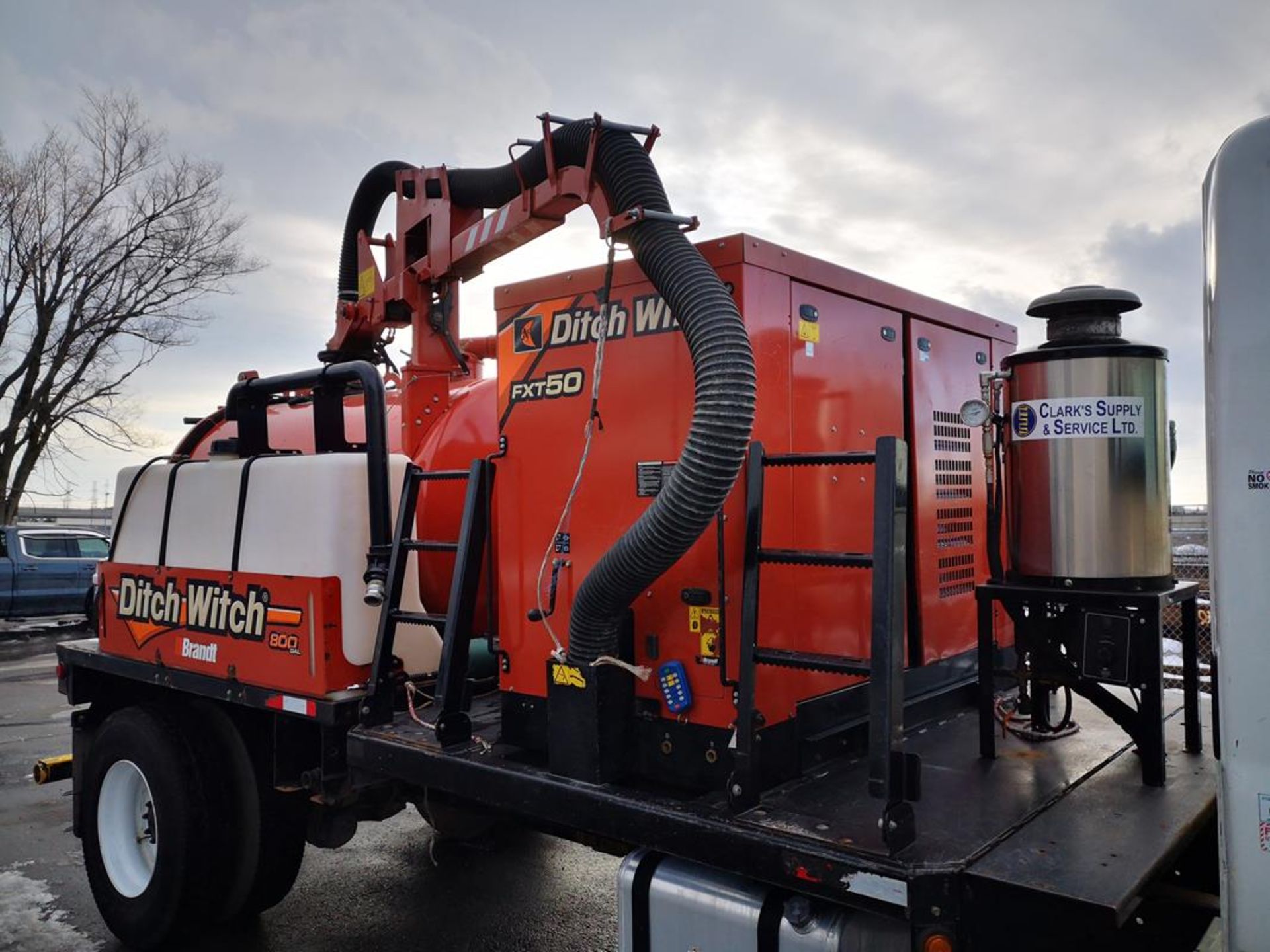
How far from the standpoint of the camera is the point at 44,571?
17750mm

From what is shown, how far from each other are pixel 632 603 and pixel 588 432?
63 centimetres

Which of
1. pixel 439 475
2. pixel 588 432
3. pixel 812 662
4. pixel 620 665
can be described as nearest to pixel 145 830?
pixel 439 475

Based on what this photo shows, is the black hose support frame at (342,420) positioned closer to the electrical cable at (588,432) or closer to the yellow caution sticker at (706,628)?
the electrical cable at (588,432)

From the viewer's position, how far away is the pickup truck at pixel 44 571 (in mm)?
17453

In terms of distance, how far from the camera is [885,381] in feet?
12.9

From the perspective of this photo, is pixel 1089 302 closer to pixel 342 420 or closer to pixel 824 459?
pixel 824 459

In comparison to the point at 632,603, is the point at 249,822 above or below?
below

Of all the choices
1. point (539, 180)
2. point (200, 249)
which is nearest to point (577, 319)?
point (539, 180)

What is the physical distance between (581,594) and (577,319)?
1022 millimetres

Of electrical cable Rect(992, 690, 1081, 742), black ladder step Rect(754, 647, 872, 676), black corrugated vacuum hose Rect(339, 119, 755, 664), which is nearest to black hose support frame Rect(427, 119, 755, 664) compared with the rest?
black corrugated vacuum hose Rect(339, 119, 755, 664)

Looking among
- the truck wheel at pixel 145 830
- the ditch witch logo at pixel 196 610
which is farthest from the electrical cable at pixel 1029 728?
the truck wheel at pixel 145 830

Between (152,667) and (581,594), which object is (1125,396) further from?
(152,667)

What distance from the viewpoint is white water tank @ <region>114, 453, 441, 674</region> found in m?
4.20

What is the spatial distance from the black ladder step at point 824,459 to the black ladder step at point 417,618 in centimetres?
154
